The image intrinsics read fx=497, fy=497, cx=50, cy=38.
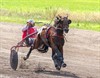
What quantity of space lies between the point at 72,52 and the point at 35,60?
2.66 m

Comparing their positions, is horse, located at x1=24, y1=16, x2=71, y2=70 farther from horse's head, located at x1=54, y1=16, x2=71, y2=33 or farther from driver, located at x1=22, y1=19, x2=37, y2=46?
driver, located at x1=22, y1=19, x2=37, y2=46

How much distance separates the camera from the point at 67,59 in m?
17.7

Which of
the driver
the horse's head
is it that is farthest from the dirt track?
the horse's head

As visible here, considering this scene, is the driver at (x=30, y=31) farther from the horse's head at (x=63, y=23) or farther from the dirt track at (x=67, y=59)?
the horse's head at (x=63, y=23)

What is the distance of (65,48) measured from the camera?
20.2m

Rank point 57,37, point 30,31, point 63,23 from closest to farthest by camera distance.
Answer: point 63,23 < point 57,37 < point 30,31

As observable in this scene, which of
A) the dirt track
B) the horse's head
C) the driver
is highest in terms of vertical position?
the horse's head

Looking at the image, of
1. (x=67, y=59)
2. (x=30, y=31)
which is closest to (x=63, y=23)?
(x=30, y=31)

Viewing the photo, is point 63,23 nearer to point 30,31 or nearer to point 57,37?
point 57,37

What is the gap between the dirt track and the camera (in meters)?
14.3

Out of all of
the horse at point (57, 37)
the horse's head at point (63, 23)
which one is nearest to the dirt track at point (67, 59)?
the horse at point (57, 37)

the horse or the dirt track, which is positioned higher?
the horse

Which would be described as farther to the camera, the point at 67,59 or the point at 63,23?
the point at 67,59

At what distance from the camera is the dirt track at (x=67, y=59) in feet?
47.0
